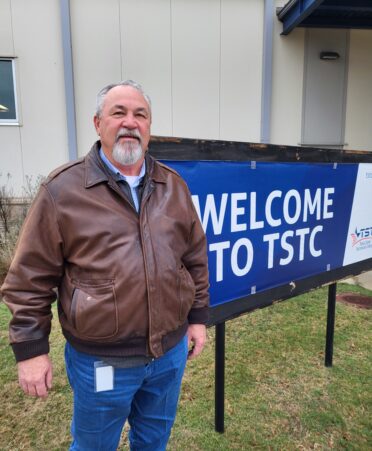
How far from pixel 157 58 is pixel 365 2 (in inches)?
147

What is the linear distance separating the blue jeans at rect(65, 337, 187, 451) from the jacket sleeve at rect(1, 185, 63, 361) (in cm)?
21

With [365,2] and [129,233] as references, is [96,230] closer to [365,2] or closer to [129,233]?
[129,233]

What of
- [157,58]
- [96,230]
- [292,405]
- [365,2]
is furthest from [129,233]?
[365,2]

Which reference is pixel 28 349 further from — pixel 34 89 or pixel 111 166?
pixel 34 89

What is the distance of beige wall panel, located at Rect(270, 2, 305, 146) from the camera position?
7359 millimetres

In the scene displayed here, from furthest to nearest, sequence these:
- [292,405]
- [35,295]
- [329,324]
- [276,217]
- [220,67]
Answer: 1. [220,67]
2. [329,324]
3. [292,405]
4. [276,217]
5. [35,295]

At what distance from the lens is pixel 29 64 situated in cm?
672

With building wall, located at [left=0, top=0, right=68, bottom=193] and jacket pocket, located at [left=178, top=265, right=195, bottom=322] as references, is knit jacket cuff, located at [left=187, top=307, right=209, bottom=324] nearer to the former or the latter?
jacket pocket, located at [left=178, top=265, right=195, bottom=322]

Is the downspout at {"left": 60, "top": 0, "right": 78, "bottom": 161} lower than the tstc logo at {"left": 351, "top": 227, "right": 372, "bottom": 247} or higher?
higher

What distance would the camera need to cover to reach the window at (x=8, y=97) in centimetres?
679

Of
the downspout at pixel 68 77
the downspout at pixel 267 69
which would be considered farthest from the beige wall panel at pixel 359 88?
the downspout at pixel 68 77

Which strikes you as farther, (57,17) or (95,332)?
(57,17)

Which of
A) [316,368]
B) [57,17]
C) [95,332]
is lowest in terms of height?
[316,368]

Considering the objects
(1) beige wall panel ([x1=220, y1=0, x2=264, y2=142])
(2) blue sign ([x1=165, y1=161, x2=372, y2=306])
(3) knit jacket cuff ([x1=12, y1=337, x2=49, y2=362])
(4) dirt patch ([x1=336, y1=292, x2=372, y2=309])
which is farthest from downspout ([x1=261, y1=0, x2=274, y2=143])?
(3) knit jacket cuff ([x1=12, y1=337, x2=49, y2=362])
